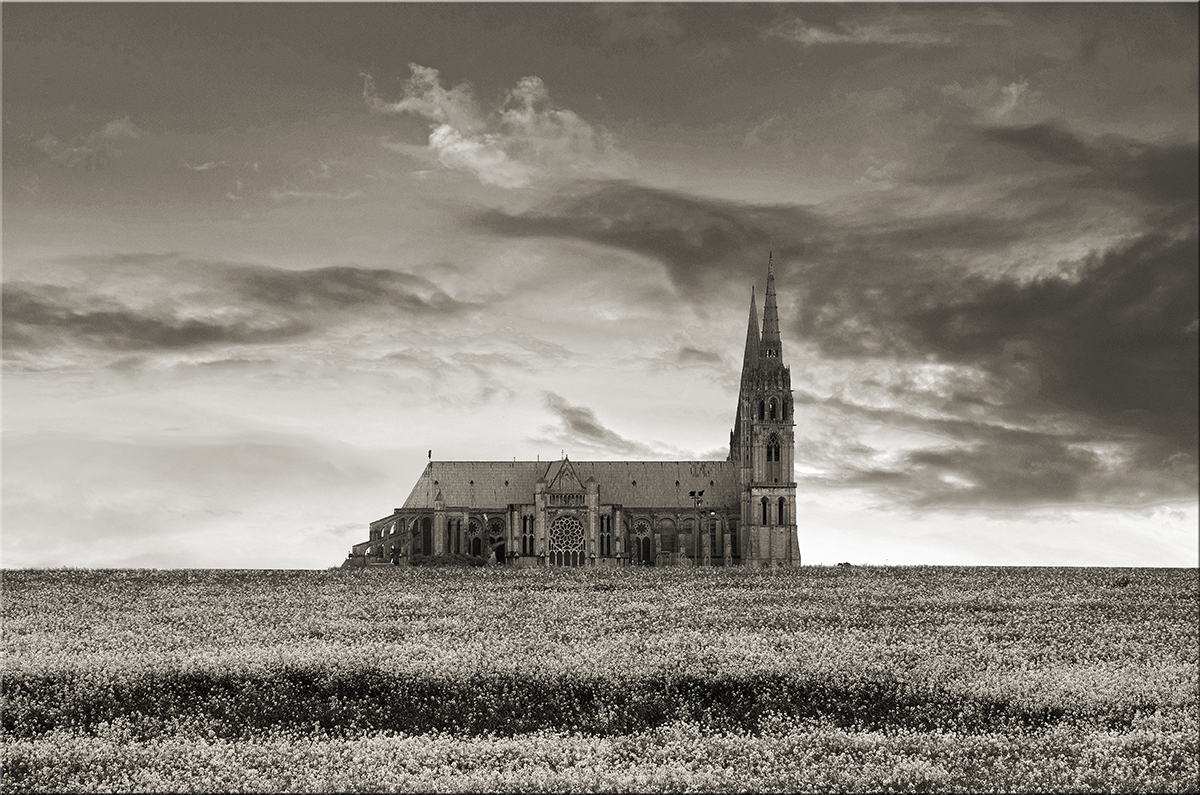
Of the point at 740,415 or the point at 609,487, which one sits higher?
the point at 740,415

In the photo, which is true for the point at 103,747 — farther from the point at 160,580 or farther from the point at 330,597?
the point at 160,580

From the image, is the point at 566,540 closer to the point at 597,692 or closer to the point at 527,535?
the point at 527,535

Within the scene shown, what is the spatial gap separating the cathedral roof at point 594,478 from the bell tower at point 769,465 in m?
5.40

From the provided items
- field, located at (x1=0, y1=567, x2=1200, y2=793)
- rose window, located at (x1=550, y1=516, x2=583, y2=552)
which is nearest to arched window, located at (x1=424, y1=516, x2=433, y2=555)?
rose window, located at (x1=550, y1=516, x2=583, y2=552)

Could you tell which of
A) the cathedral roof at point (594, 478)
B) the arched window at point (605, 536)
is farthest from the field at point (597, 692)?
the cathedral roof at point (594, 478)

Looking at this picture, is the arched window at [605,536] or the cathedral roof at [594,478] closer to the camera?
the arched window at [605,536]

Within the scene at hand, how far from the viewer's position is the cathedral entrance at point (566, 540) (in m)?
125

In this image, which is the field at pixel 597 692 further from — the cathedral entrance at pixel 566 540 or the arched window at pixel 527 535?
the arched window at pixel 527 535

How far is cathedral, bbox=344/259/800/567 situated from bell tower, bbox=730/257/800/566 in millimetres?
117

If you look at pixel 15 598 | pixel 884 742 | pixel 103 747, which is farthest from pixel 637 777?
Answer: pixel 15 598

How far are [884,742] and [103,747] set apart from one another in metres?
13.2

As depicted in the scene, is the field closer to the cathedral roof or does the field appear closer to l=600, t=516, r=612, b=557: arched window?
l=600, t=516, r=612, b=557: arched window

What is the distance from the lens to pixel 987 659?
28688 millimetres

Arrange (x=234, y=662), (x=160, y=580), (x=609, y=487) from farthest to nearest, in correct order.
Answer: (x=609, y=487), (x=160, y=580), (x=234, y=662)
